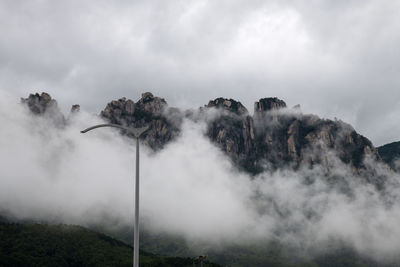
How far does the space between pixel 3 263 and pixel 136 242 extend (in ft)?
677

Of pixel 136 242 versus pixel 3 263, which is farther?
pixel 3 263

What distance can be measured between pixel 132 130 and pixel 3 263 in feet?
682

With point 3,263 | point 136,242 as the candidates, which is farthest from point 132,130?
point 3,263

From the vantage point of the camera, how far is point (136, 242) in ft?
77.5

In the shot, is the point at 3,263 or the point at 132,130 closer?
the point at 132,130

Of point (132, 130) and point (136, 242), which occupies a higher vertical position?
point (132, 130)

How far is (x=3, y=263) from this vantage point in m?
198

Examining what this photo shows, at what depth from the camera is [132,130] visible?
24.0 m

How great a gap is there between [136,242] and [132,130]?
6.67 m

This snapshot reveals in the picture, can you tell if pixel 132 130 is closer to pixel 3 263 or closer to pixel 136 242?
pixel 136 242

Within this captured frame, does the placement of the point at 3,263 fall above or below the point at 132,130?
below
